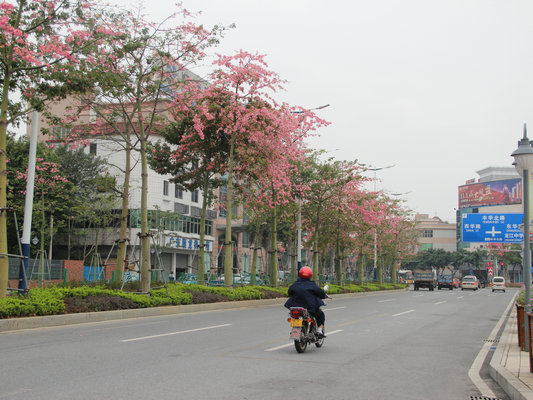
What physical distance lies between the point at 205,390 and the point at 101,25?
47.2 feet

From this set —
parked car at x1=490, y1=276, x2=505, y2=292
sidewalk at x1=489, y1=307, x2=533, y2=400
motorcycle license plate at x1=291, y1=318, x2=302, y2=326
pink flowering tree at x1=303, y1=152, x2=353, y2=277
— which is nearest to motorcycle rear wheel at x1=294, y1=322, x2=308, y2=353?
motorcycle license plate at x1=291, y1=318, x2=302, y2=326

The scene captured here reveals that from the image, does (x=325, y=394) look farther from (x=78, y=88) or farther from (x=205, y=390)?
(x=78, y=88)

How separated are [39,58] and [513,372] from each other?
14.0 meters

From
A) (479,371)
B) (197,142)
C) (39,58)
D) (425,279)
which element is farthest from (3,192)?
(425,279)

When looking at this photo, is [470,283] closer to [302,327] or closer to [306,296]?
[306,296]

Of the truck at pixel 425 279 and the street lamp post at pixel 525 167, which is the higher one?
the street lamp post at pixel 525 167

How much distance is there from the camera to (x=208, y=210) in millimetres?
61000

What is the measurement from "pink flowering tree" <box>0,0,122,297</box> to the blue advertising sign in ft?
57.1

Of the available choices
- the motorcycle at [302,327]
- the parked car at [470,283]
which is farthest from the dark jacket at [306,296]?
the parked car at [470,283]

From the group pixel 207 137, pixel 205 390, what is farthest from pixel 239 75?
pixel 205 390

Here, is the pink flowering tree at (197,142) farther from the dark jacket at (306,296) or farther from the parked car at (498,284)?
the parked car at (498,284)

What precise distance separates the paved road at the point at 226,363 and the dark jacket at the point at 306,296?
2.85ft

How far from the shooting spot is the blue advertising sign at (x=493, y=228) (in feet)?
78.2

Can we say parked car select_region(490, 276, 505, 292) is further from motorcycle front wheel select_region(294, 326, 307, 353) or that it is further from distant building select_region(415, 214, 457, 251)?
motorcycle front wheel select_region(294, 326, 307, 353)
